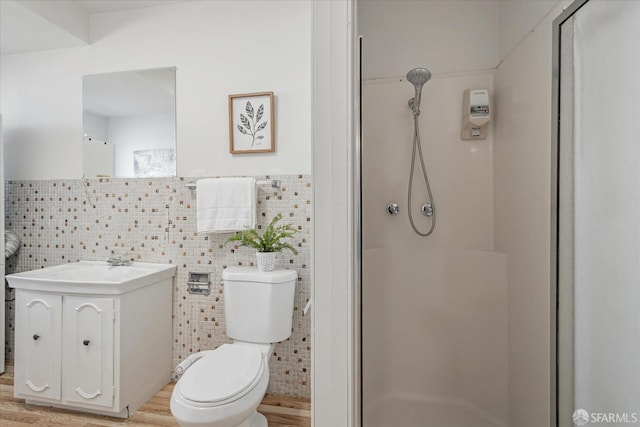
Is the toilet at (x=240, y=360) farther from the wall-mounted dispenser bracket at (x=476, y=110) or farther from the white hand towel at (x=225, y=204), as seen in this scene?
the wall-mounted dispenser bracket at (x=476, y=110)

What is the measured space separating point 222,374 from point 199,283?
0.80m

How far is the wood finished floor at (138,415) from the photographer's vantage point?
1709mm

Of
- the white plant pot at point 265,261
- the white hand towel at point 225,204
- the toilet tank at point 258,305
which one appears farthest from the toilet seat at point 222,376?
the white hand towel at point 225,204

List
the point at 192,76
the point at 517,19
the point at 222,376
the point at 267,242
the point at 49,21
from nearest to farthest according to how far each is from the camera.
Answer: the point at 222,376 < the point at 517,19 < the point at 267,242 < the point at 49,21 < the point at 192,76

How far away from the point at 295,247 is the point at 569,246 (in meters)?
1.32

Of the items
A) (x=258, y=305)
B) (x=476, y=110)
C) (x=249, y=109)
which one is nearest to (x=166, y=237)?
(x=258, y=305)

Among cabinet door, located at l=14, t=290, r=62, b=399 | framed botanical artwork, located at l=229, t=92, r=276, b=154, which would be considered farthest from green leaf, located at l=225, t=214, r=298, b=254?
cabinet door, located at l=14, t=290, r=62, b=399

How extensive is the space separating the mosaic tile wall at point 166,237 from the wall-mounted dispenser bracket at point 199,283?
0.11 feet

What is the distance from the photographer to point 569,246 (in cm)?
112

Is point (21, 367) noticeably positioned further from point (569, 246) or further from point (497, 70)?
point (497, 70)

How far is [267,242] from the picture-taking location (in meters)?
1.83

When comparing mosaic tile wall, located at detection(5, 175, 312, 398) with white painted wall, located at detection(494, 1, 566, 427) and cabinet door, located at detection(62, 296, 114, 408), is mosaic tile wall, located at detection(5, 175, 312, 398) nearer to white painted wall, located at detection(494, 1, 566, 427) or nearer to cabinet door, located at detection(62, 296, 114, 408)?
cabinet door, located at detection(62, 296, 114, 408)

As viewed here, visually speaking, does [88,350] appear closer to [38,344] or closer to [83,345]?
[83,345]

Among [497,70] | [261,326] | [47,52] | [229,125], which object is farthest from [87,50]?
[497,70]
